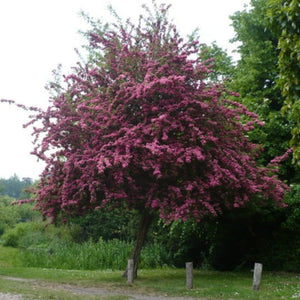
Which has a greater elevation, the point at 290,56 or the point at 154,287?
the point at 290,56

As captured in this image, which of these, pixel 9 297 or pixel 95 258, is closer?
pixel 9 297

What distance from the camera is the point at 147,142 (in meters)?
12.6

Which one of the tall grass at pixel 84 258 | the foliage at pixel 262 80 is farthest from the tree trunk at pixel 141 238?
the foliage at pixel 262 80

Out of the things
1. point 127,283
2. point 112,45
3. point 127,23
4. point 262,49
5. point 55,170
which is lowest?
point 127,283

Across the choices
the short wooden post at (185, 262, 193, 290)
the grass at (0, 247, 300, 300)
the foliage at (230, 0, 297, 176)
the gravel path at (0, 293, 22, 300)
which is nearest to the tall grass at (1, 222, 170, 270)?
the grass at (0, 247, 300, 300)

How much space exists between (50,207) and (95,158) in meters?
2.68

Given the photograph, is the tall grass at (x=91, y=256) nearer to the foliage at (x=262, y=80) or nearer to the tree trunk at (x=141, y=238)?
the tree trunk at (x=141, y=238)

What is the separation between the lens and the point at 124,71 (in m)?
14.0

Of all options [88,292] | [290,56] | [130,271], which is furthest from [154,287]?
[290,56]

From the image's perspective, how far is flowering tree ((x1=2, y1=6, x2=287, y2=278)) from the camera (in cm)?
1243

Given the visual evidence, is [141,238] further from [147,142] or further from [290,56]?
→ [290,56]

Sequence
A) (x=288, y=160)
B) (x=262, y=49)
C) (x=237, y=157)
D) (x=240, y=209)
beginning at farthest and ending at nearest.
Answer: (x=262, y=49), (x=288, y=160), (x=240, y=209), (x=237, y=157)

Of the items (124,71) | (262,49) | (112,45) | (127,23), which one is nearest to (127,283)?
(124,71)

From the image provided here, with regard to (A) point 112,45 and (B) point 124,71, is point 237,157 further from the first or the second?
(A) point 112,45
